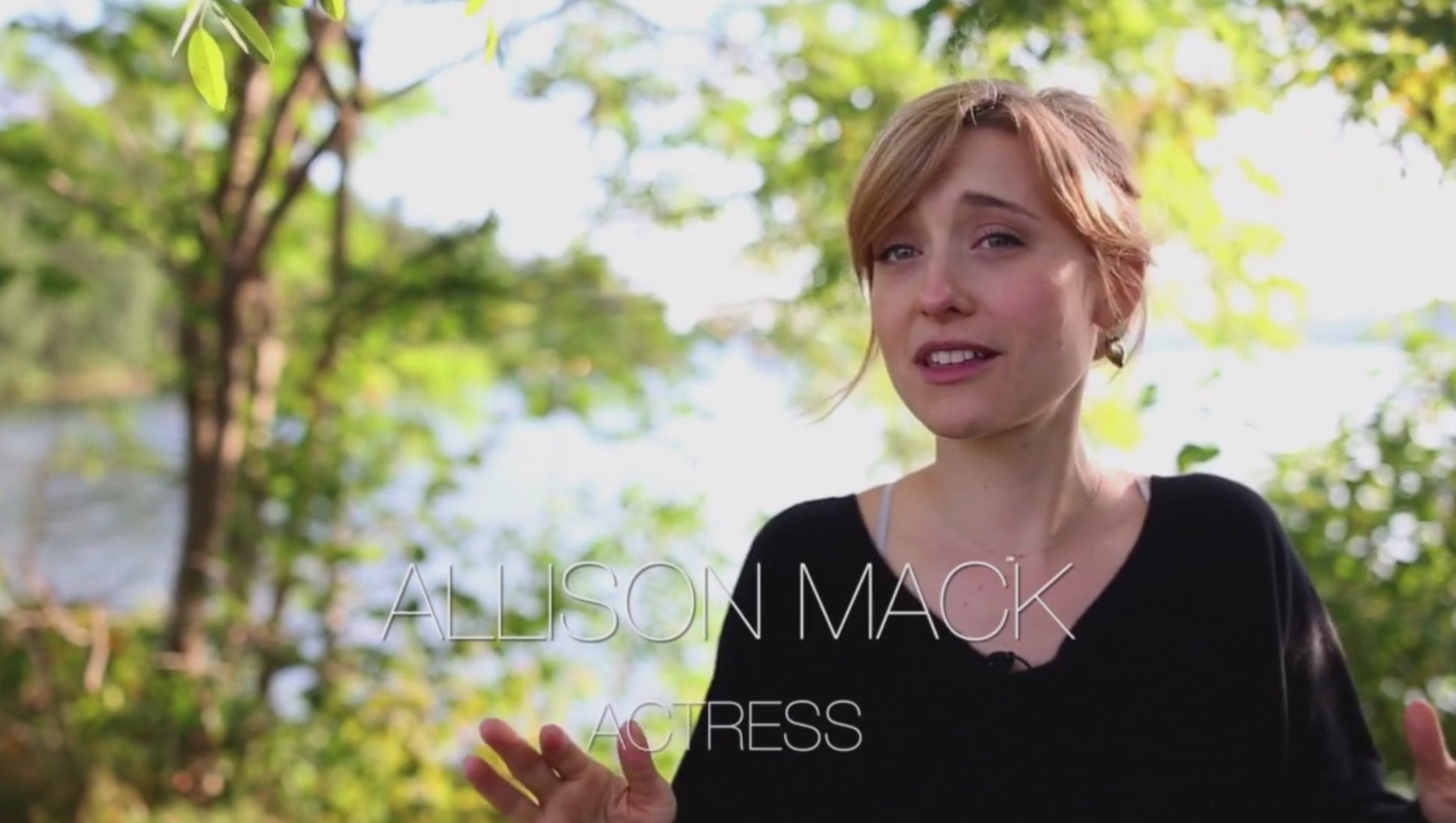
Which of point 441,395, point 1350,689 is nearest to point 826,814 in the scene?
point 1350,689

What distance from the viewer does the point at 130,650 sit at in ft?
12.5

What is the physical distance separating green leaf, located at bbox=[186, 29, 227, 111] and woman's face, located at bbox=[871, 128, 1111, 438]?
1.99 feet

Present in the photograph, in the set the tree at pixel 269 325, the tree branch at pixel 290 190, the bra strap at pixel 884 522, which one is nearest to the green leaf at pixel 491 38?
the bra strap at pixel 884 522

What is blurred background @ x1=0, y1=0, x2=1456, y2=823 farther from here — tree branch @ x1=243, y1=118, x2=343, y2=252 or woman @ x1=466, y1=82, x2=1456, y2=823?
woman @ x1=466, y1=82, x2=1456, y2=823

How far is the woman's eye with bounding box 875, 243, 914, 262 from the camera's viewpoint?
1.33 m

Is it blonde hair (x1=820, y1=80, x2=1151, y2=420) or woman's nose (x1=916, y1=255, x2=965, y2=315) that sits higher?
blonde hair (x1=820, y1=80, x2=1151, y2=420)

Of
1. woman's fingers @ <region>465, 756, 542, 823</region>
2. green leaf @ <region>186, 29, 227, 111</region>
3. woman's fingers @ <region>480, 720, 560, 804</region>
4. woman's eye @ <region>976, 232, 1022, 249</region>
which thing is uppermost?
green leaf @ <region>186, 29, 227, 111</region>

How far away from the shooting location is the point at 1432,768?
1.19 metres

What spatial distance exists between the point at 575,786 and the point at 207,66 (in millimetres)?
681

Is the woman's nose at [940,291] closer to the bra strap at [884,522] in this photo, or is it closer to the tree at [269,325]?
the bra strap at [884,522]

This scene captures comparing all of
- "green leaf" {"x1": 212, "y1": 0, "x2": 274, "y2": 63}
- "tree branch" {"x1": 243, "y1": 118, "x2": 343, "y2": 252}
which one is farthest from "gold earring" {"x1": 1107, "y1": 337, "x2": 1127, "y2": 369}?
"tree branch" {"x1": 243, "y1": 118, "x2": 343, "y2": 252}

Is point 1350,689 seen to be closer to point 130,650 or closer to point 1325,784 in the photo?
point 1325,784

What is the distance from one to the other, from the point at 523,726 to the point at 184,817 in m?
0.89

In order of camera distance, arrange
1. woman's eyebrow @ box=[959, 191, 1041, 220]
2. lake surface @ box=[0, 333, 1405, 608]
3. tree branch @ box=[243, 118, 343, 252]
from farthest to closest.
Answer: tree branch @ box=[243, 118, 343, 252]
lake surface @ box=[0, 333, 1405, 608]
woman's eyebrow @ box=[959, 191, 1041, 220]
